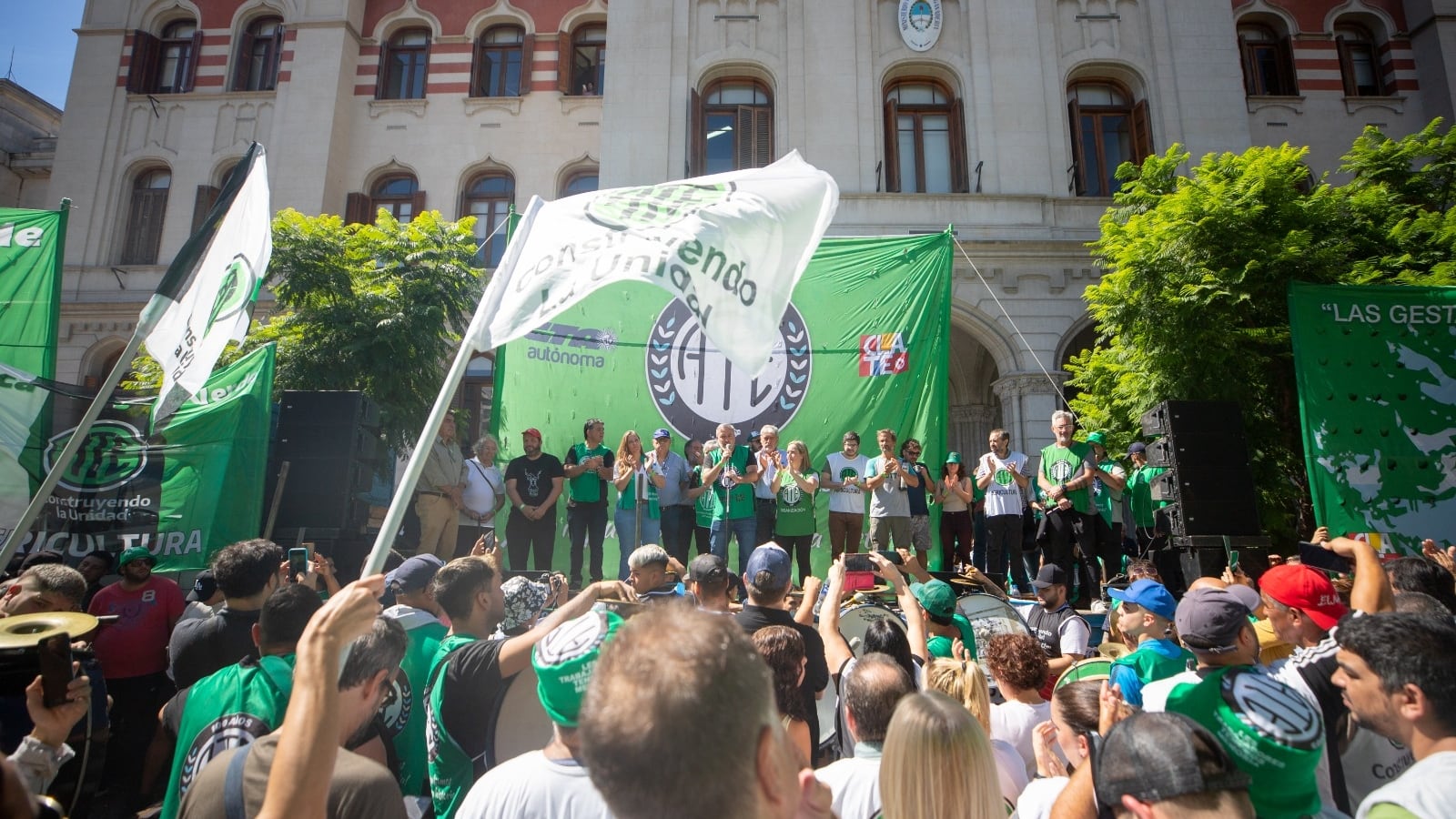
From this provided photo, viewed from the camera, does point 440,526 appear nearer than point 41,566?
No

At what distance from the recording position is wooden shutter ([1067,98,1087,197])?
1606 centimetres

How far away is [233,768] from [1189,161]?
681 inches

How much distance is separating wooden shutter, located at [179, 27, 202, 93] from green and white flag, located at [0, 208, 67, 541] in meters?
13.6

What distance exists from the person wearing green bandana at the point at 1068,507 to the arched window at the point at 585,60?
585 inches

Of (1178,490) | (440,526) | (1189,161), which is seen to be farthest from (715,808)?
(1189,161)

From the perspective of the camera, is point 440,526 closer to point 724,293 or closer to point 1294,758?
point 724,293

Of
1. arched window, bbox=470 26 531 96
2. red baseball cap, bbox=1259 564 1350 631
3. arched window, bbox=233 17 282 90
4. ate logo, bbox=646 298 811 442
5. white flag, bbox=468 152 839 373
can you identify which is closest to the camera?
white flag, bbox=468 152 839 373

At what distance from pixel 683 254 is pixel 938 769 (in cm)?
213

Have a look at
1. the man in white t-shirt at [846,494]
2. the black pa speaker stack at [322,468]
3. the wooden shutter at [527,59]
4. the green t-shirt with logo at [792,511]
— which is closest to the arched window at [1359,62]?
the man in white t-shirt at [846,494]

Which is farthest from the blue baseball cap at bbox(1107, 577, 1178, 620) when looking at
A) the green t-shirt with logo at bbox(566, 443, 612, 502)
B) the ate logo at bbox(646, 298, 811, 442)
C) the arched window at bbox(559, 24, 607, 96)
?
the arched window at bbox(559, 24, 607, 96)

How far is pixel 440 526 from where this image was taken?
9.31 meters

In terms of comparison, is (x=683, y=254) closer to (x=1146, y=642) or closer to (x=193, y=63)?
(x=1146, y=642)

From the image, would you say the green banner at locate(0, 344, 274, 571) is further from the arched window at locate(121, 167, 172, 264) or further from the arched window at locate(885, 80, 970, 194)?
the arched window at locate(121, 167, 172, 264)

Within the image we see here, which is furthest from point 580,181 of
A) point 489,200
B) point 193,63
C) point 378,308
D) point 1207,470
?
point 1207,470
